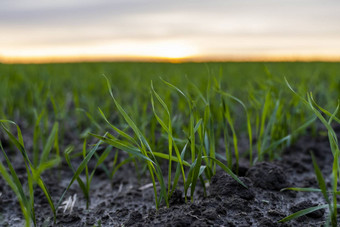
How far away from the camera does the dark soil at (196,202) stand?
1.03m

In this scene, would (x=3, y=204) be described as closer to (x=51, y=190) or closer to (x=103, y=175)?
(x=51, y=190)

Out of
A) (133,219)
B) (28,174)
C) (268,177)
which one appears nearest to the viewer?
(28,174)

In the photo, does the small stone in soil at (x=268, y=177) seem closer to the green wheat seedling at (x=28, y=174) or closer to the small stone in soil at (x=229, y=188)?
the small stone in soil at (x=229, y=188)

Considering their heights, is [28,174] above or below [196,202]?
above

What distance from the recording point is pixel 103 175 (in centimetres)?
178

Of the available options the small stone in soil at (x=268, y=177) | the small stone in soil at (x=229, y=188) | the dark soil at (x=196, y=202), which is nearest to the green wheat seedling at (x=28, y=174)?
the dark soil at (x=196, y=202)

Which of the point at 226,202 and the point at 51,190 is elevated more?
the point at 226,202

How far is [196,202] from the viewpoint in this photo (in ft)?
3.83

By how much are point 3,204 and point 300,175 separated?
4.42 ft

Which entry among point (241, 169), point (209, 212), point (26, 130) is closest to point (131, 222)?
point (209, 212)

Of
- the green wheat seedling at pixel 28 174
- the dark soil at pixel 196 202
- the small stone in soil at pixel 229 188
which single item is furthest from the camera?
the small stone in soil at pixel 229 188

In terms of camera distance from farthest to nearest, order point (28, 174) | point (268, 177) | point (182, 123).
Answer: point (182, 123) → point (268, 177) → point (28, 174)

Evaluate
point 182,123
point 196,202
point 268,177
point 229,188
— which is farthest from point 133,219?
point 182,123

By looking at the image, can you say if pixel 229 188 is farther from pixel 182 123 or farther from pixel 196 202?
pixel 182 123
